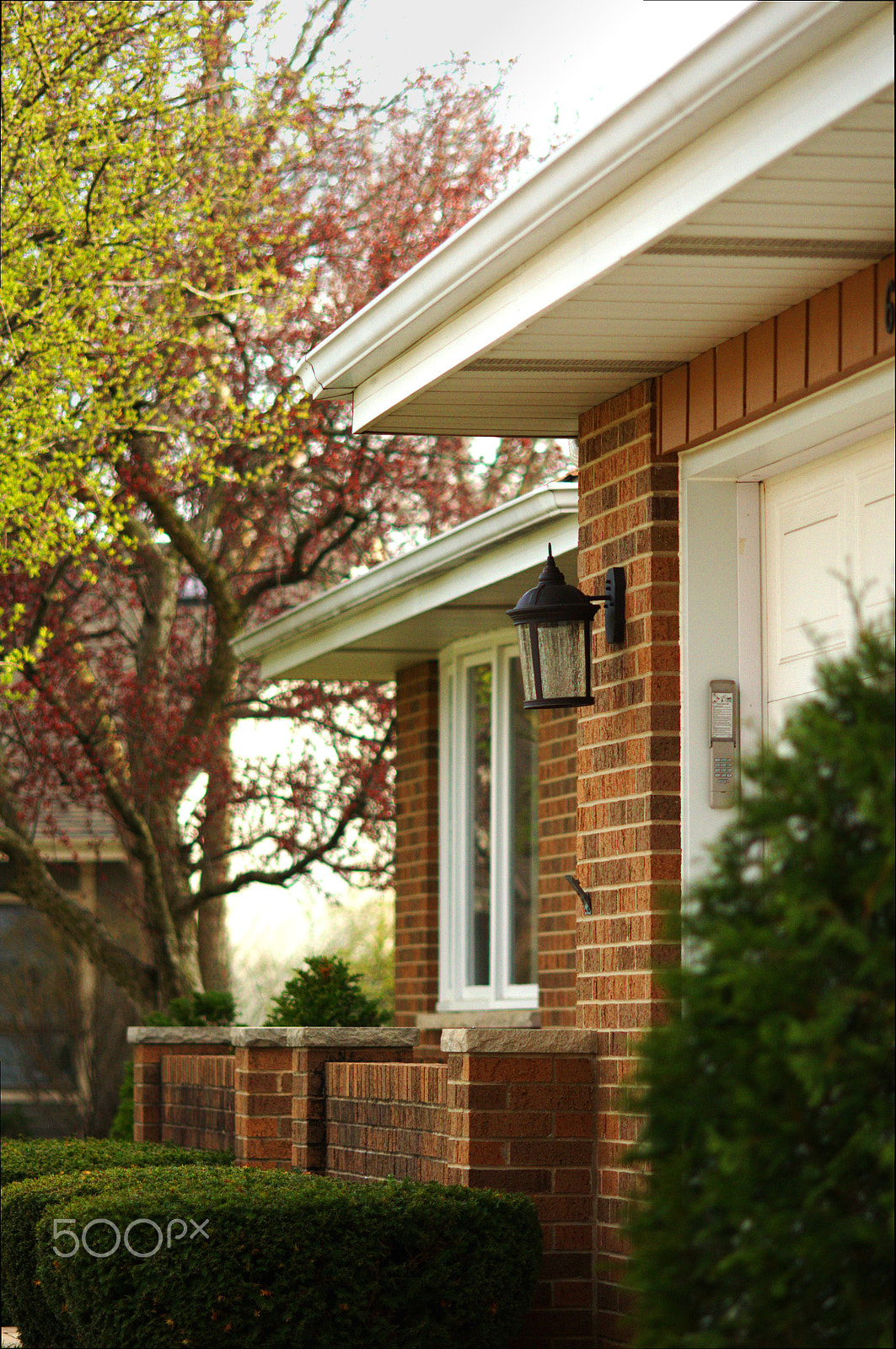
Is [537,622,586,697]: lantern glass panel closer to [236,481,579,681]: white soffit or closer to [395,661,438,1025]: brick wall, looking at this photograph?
[236,481,579,681]: white soffit

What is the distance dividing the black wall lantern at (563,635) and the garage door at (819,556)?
24.7 inches

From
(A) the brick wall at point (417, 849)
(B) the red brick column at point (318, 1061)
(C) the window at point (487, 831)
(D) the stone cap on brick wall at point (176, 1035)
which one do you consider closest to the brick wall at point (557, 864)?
(C) the window at point (487, 831)

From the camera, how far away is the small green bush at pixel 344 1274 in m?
5.90

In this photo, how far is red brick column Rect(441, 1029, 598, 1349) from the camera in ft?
20.2

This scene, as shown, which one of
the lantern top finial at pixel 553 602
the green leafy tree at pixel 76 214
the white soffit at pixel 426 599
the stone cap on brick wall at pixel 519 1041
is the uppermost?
the green leafy tree at pixel 76 214

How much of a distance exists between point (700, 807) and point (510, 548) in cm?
340

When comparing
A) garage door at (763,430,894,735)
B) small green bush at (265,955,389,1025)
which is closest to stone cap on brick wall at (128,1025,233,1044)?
small green bush at (265,955,389,1025)

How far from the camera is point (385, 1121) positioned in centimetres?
725

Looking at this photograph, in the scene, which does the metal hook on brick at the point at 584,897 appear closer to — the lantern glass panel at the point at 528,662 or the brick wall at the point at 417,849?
the lantern glass panel at the point at 528,662

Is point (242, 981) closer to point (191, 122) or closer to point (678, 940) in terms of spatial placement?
point (191, 122)

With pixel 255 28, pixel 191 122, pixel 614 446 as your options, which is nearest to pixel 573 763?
pixel 614 446

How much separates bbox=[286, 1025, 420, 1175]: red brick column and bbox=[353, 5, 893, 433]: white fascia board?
3071 mm

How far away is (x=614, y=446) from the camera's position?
21.1 ft

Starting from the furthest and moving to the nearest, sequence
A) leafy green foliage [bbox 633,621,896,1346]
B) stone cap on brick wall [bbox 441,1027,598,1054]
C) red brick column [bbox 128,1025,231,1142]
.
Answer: red brick column [bbox 128,1025,231,1142], stone cap on brick wall [bbox 441,1027,598,1054], leafy green foliage [bbox 633,621,896,1346]
